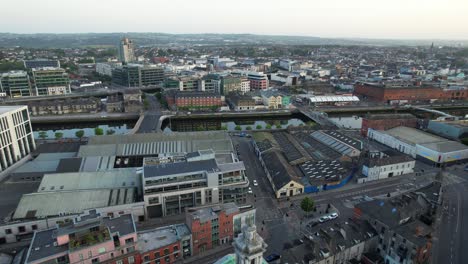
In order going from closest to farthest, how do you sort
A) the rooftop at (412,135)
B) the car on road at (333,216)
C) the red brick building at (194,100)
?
the car on road at (333,216) → the rooftop at (412,135) → the red brick building at (194,100)

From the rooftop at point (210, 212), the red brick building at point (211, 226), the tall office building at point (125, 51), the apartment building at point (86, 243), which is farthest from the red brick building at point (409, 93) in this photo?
the tall office building at point (125, 51)

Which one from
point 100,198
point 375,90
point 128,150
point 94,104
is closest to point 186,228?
point 100,198

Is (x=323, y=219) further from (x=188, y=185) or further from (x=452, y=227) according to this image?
(x=188, y=185)

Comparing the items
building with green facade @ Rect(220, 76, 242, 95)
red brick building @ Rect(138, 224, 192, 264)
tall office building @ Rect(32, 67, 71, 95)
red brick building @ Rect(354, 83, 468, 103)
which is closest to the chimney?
red brick building @ Rect(138, 224, 192, 264)

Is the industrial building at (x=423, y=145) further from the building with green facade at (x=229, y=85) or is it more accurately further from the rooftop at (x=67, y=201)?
the building with green facade at (x=229, y=85)

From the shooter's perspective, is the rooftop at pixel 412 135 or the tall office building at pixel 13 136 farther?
the rooftop at pixel 412 135

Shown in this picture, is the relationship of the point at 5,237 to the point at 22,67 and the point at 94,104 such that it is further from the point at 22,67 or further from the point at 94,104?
the point at 22,67

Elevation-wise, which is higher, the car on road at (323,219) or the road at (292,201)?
the car on road at (323,219)
